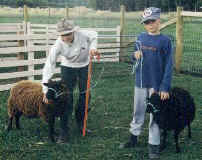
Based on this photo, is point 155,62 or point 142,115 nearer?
point 155,62

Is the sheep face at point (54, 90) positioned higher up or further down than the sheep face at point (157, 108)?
higher up

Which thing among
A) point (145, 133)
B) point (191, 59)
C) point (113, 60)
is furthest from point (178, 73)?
point (145, 133)

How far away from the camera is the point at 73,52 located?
5430 millimetres

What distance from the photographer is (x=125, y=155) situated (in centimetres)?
512

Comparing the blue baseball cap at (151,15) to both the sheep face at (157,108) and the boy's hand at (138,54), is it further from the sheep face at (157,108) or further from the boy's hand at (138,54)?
the sheep face at (157,108)

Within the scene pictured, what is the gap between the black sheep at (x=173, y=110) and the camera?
4898 millimetres

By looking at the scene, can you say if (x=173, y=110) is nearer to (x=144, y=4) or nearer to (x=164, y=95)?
(x=164, y=95)

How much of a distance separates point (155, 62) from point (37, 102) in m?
2.13

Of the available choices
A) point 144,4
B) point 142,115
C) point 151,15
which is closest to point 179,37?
point 144,4

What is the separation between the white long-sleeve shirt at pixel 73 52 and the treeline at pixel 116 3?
884cm

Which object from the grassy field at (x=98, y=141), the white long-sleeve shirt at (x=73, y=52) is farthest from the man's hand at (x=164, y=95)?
the white long-sleeve shirt at (x=73, y=52)

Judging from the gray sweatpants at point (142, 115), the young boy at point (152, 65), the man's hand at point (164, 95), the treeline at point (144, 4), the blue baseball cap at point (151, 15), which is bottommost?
the gray sweatpants at point (142, 115)

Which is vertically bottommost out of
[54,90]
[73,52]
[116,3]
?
[54,90]

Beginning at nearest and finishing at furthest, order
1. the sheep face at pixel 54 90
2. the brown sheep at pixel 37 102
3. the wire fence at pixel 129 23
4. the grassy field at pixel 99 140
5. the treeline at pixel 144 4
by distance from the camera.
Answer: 1. the grassy field at pixel 99 140
2. the sheep face at pixel 54 90
3. the brown sheep at pixel 37 102
4. the wire fence at pixel 129 23
5. the treeline at pixel 144 4
